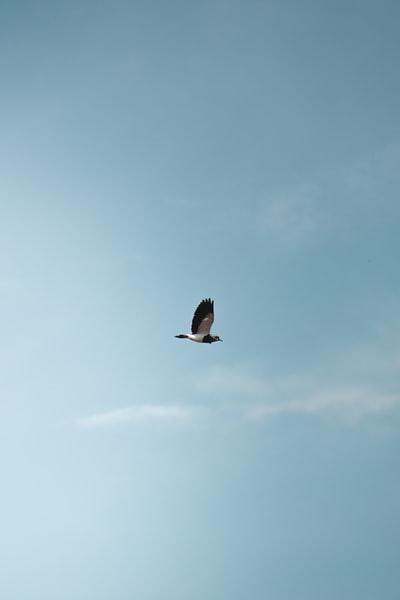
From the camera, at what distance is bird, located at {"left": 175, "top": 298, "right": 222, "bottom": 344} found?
6631 centimetres

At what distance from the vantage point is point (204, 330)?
6838 centimetres

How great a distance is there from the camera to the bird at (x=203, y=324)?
66312 mm

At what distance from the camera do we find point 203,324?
67.6 meters

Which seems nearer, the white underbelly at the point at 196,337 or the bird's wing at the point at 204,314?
the bird's wing at the point at 204,314

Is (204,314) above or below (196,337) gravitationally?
above

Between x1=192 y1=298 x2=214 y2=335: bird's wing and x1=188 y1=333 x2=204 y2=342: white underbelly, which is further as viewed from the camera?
x1=188 y1=333 x2=204 y2=342: white underbelly

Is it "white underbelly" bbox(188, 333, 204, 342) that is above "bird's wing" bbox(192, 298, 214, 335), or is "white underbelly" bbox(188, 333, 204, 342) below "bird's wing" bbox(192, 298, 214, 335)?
below

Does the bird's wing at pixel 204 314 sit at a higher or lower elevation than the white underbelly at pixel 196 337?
higher

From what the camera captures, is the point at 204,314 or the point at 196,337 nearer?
the point at 204,314
